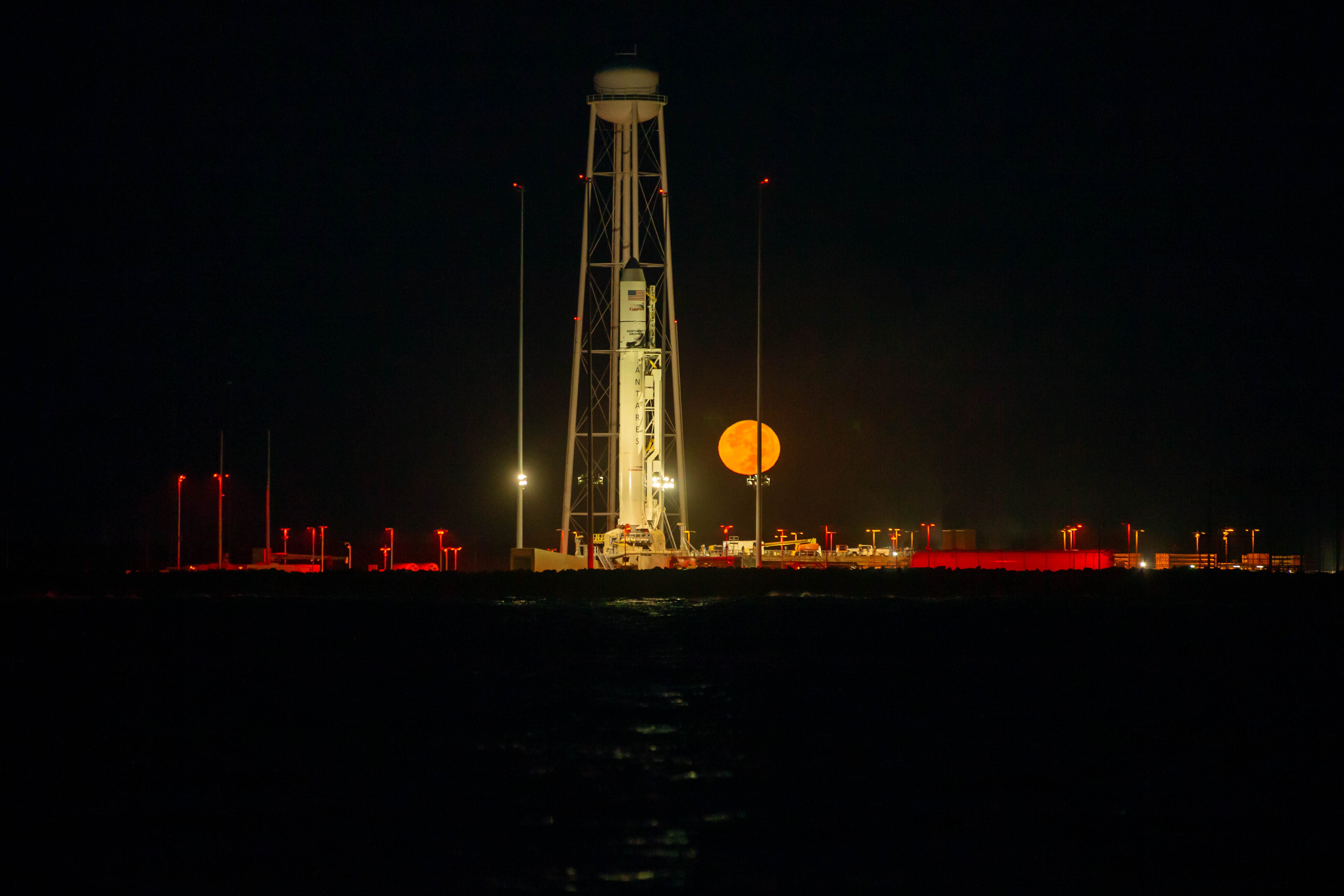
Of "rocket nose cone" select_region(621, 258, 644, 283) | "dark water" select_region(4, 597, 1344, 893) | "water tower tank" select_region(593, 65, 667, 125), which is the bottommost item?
"dark water" select_region(4, 597, 1344, 893)

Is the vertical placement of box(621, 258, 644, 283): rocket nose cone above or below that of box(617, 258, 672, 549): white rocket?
above

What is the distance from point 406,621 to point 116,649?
1300 centimetres

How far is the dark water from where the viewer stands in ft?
49.5

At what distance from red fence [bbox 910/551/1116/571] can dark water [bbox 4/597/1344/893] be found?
51.7 meters

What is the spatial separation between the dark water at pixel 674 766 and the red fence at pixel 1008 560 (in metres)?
51.7

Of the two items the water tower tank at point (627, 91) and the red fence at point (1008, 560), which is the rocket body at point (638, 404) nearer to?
the water tower tank at point (627, 91)

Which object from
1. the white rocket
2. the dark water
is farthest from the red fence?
the dark water

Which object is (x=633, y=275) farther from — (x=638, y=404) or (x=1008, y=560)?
(x=1008, y=560)

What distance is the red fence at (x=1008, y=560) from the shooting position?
310 ft

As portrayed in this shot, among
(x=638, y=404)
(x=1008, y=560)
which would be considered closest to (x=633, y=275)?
(x=638, y=404)

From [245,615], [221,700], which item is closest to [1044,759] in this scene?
[221,700]

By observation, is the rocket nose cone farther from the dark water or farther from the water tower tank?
the dark water

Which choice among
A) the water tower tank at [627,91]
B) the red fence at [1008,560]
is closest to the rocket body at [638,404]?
the water tower tank at [627,91]

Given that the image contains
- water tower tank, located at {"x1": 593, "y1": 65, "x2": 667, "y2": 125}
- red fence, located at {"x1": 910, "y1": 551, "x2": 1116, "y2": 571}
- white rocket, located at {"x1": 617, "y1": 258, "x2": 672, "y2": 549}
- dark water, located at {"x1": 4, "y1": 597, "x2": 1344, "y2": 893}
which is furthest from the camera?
red fence, located at {"x1": 910, "y1": 551, "x2": 1116, "y2": 571}
